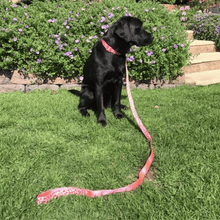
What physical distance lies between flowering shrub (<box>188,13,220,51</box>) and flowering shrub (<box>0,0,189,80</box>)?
3203 millimetres

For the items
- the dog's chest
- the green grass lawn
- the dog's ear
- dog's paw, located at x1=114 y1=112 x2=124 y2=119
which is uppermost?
the dog's ear

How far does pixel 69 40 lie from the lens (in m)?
4.91

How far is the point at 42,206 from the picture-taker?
5.74 feet

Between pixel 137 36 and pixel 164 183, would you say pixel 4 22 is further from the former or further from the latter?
pixel 164 183

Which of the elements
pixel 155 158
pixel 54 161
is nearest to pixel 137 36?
pixel 155 158

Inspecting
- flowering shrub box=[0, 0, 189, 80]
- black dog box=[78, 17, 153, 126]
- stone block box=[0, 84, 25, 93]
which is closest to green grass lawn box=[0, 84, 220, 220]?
black dog box=[78, 17, 153, 126]

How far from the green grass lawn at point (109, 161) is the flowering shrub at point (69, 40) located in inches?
53.8

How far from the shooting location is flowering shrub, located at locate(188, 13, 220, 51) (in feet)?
25.1

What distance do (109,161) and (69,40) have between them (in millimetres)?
3496

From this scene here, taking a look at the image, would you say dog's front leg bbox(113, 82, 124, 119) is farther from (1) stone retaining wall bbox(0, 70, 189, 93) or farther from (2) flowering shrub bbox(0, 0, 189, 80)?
(1) stone retaining wall bbox(0, 70, 189, 93)

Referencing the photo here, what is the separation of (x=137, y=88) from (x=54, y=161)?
3473mm

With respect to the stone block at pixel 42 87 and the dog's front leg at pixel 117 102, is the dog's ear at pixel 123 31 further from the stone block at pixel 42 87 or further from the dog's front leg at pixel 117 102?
the stone block at pixel 42 87

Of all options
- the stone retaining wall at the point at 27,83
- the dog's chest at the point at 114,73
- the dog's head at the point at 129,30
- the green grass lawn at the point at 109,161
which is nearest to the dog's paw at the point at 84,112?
the green grass lawn at the point at 109,161

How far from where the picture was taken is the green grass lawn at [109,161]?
5.67ft
